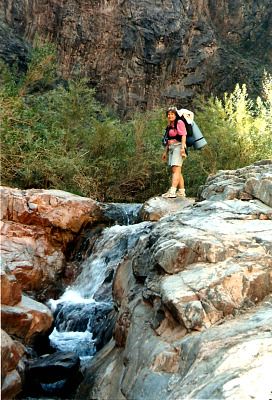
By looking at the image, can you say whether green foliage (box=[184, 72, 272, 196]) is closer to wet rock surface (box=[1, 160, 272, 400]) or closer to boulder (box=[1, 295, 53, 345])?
wet rock surface (box=[1, 160, 272, 400])

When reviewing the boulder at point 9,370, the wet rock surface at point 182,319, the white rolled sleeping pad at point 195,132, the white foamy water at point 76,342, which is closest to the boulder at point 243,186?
the wet rock surface at point 182,319

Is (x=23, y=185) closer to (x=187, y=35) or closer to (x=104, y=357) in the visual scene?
(x=104, y=357)

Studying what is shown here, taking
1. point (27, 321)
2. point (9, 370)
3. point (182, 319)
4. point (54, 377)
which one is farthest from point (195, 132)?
point (182, 319)

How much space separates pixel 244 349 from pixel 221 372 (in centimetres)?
21

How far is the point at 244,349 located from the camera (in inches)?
110

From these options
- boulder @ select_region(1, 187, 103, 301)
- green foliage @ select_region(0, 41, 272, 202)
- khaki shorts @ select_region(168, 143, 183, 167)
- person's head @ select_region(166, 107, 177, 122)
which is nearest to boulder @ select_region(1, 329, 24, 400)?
boulder @ select_region(1, 187, 103, 301)

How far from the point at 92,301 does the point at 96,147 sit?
778cm

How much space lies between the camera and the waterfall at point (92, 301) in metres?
6.39

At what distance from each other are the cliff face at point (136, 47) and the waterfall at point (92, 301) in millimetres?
18004

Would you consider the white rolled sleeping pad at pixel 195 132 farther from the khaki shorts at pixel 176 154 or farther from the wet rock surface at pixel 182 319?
the wet rock surface at pixel 182 319

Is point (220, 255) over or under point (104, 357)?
over

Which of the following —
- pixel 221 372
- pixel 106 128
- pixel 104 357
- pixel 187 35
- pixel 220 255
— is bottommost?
pixel 104 357

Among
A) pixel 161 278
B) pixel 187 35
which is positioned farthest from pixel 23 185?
pixel 187 35

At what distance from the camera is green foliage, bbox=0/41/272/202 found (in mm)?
12172
